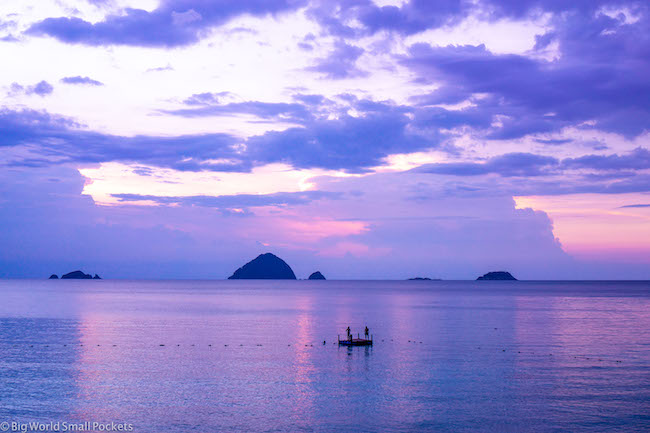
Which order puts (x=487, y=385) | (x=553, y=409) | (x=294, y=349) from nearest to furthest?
1. (x=553, y=409)
2. (x=487, y=385)
3. (x=294, y=349)

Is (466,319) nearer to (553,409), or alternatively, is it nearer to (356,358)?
(356,358)

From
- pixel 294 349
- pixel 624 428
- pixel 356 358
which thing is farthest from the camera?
pixel 294 349

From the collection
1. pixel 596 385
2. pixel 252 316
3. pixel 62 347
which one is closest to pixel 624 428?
pixel 596 385

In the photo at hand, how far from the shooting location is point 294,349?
8619 centimetres

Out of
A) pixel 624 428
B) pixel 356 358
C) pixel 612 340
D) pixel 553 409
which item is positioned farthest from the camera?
pixel 612 340

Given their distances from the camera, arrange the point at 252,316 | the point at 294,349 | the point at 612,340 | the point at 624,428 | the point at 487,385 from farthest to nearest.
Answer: the point at 252,316 → the point at 612,340 → the point at 294,349 → the point at 487,385 → the point at 624,428

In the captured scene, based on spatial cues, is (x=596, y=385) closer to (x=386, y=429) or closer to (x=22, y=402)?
(x=386, y=429)

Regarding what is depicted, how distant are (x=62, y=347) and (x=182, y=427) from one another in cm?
4913

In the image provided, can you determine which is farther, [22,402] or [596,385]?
[596,385]

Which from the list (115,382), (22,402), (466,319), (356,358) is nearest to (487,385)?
(356,358)

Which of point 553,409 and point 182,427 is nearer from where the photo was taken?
point 182,427

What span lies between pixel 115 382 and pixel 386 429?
98.9 ft

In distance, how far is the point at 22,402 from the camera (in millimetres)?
51781

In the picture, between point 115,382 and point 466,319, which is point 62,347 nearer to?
point 115,382
